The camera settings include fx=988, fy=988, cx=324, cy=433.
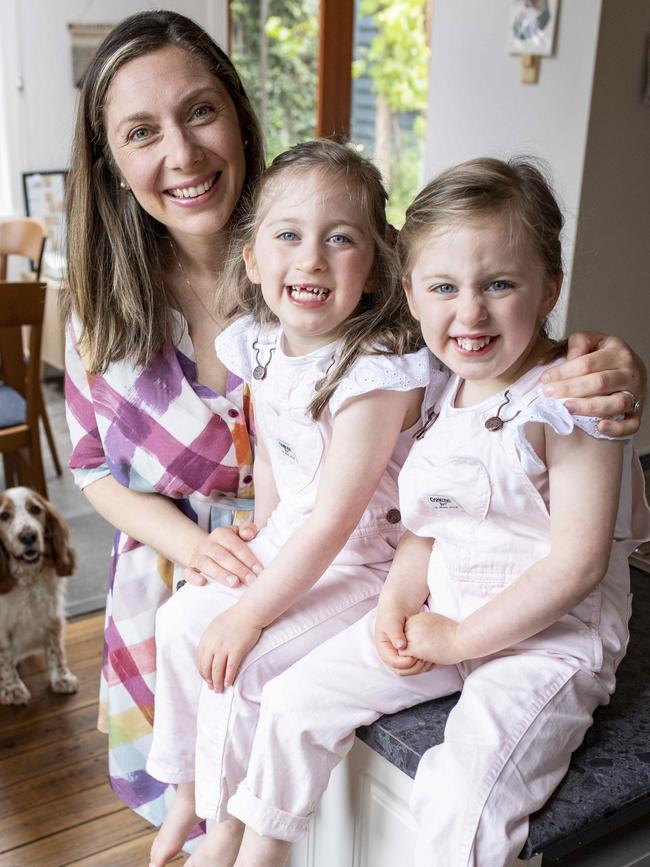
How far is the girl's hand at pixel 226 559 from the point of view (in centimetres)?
138

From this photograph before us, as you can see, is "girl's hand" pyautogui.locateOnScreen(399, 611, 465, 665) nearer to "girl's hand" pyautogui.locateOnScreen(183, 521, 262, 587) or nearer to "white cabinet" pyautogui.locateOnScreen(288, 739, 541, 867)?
"white cabinet" pyautogui.locateOnScreen(288, 739, 541, 867)

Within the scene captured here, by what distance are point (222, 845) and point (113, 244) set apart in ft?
3.12

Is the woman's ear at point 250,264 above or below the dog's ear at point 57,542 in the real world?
above

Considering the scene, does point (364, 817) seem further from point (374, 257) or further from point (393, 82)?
point (393, 82)

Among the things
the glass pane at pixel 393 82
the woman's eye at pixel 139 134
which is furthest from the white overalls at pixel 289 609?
the glass pane at pixel 393 82

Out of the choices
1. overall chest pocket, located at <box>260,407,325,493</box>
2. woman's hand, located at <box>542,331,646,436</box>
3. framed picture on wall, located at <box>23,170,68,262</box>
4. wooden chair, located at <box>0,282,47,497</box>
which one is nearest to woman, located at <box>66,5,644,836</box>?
overall chest pocket, located at <box>260,407,325,493</box>

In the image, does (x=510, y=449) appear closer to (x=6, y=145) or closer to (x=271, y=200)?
(x=271, y=200)

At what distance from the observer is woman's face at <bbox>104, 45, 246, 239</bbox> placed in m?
1.49

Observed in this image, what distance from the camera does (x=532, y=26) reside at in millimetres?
2773

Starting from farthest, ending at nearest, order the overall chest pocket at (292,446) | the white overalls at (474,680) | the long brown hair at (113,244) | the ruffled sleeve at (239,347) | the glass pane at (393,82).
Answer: the glass pane at (393,82) → the long brown hair at (113,244) → the ruffled sleeve at (239,347) → the overall chest pocket at (292,446) → the white overalls at (474,680)

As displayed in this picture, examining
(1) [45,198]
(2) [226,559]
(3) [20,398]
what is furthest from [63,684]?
(1) [45,198]

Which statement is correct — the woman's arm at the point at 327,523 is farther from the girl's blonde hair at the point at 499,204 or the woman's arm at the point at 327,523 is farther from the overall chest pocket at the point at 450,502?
the girl's blonde hair at the point at 499,204

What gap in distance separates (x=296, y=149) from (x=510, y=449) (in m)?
0.53

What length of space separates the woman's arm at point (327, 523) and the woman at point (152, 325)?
151 millimetres
